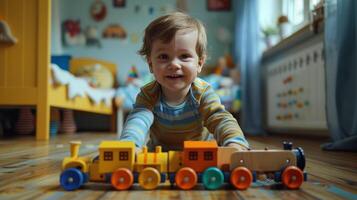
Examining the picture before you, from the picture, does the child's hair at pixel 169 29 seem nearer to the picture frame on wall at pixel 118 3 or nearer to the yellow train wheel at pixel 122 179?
the yellow train wheel at pixel 122 179

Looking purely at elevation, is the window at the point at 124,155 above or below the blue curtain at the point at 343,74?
below

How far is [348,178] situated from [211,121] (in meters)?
0.35

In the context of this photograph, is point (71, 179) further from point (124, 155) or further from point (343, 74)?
point (343, 74)

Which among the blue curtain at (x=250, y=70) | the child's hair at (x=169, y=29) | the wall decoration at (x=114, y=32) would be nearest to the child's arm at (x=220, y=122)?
the child's hair at (x=169, y=29)

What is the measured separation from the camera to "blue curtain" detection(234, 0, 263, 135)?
3342mm

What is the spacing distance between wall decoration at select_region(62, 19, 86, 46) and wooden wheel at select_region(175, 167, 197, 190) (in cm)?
369

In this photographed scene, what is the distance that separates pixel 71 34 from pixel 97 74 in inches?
24.1

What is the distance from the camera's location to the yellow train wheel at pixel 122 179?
0.72 m

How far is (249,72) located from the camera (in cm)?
344

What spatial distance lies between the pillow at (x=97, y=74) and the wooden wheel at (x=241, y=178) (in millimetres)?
3173

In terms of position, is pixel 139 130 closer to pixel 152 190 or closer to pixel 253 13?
pixel 152 190

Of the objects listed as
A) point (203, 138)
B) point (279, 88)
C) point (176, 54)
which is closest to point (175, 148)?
point (203, 138)

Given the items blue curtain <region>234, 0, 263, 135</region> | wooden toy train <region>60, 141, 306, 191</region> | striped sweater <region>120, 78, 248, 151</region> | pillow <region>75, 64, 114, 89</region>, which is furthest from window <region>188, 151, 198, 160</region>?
pillow <region>75, 64, 114, 89</region>

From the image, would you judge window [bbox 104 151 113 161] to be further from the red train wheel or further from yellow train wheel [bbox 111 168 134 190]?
the red train wheel
